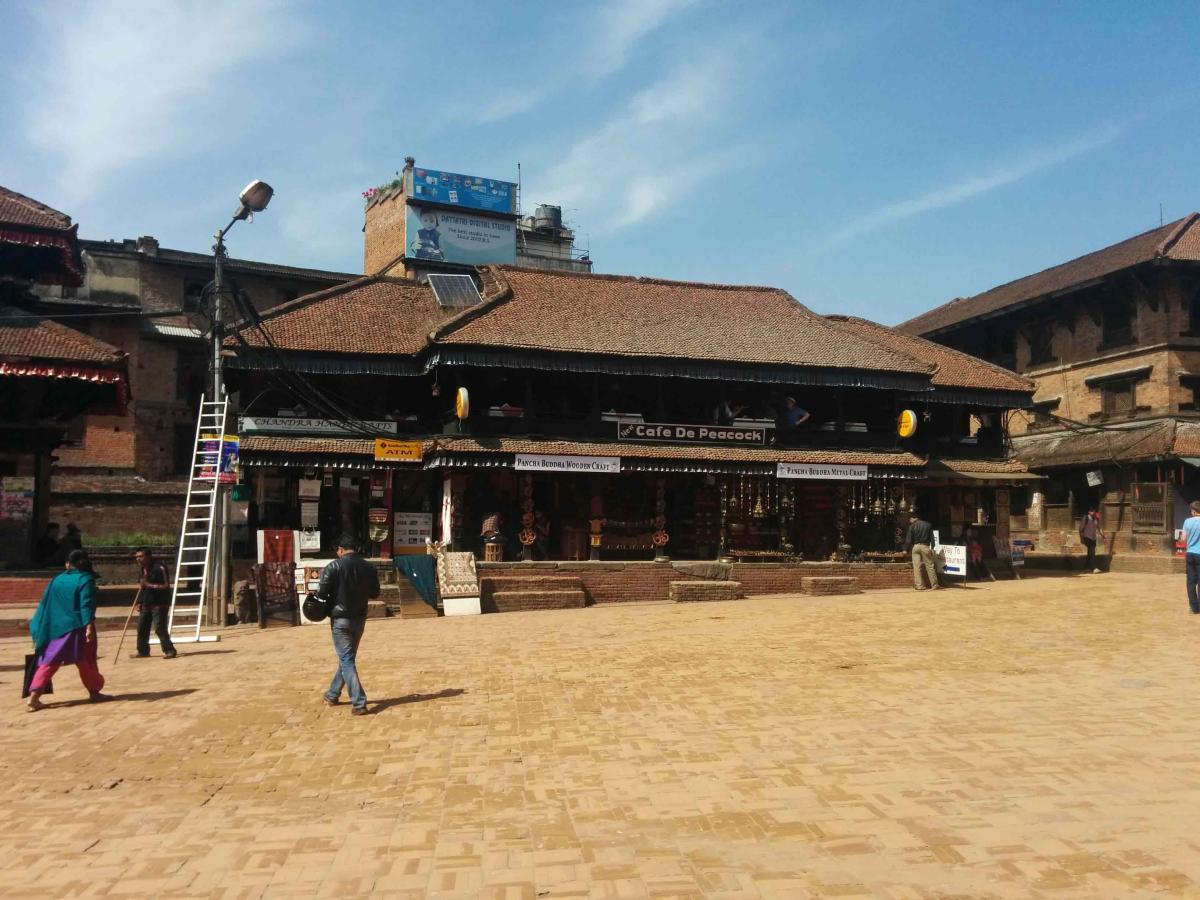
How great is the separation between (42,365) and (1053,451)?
98.6ft

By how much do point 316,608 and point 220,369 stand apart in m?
8.65

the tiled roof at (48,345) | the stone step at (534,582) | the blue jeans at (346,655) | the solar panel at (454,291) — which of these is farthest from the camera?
the solar panel at (454,291)

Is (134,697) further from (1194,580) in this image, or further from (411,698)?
(1194,580)

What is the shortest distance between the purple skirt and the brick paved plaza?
520 millimetres

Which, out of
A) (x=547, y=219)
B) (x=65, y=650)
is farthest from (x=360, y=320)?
(x=547, y=219)

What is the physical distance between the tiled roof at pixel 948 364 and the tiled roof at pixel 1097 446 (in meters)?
3.90

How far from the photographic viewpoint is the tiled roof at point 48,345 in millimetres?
18672

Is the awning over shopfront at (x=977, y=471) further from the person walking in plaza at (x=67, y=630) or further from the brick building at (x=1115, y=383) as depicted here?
the person walking in plaza at (x=67, y=630)

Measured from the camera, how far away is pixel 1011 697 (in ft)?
30.2

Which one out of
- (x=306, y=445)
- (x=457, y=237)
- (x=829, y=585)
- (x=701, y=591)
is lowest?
(x=701, y=591)

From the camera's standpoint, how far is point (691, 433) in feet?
76.1

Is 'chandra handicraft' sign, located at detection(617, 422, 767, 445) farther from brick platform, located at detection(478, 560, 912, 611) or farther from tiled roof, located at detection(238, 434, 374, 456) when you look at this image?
A: tiled roof, located at detection(238, 434, 374, 456)

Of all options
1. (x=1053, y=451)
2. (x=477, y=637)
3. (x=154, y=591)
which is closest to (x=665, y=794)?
(x=477, y=637)

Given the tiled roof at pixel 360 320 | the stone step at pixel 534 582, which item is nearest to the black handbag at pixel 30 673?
the stone step at pixel 534 582
